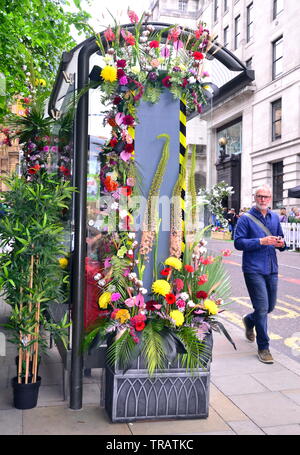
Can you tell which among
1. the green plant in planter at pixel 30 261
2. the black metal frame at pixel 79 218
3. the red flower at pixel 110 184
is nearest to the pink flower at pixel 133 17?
the black metal frame at pixel 79 218

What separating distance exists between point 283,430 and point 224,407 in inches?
23.3

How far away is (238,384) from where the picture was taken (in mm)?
4723

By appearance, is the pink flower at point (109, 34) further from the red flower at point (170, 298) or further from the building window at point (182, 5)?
the building window at point (182, 5)

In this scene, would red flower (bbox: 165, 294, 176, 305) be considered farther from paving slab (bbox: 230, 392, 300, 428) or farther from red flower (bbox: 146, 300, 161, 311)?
paving slab (bbox: 230, 392, 300, 428)

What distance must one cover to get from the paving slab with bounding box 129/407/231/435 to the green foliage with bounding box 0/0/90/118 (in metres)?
6.09

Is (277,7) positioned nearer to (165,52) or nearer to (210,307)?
(165,52)

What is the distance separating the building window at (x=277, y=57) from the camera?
31.5m

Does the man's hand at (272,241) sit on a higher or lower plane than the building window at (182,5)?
lower

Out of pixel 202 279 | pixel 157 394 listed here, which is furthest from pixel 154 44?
pixel 157 394

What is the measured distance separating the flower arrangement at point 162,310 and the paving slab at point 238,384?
911 mm

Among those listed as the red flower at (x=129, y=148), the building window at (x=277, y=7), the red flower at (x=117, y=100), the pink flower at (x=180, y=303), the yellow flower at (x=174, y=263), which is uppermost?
the building window at (x=277, y=7)

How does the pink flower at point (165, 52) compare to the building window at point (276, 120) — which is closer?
the pink flower at point (165, 52)

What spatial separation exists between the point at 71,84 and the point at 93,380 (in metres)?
2.79
